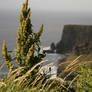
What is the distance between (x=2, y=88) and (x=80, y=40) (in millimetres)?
50725

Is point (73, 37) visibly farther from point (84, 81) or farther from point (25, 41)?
point (84, 81)

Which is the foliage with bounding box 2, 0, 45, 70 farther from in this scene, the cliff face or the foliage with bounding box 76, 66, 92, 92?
the cliff face

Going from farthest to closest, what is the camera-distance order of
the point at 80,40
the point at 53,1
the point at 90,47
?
the point at 53,1
the point at 80,40
the point at 90,47

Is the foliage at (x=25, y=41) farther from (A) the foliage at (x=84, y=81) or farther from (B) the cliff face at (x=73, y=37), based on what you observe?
(B) the cliff face at (x=73, y=37)

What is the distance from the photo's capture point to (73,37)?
54.6 meters

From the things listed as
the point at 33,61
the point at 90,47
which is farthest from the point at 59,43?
the point at 33,61

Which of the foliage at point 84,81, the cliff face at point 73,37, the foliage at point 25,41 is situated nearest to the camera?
the foliage at point 84,81

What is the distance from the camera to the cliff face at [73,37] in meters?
49.2

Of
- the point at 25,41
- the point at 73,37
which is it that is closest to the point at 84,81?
the point at 25,41

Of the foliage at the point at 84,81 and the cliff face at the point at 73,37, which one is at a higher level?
the foliage at the point at 84,81

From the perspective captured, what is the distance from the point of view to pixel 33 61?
18.7ft

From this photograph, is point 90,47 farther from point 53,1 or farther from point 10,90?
point 53,1

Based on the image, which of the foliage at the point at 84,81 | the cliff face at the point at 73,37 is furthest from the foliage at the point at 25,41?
the cliff face at the point at 73,37

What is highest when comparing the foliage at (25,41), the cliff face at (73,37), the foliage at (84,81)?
the foliage at (25,41)
